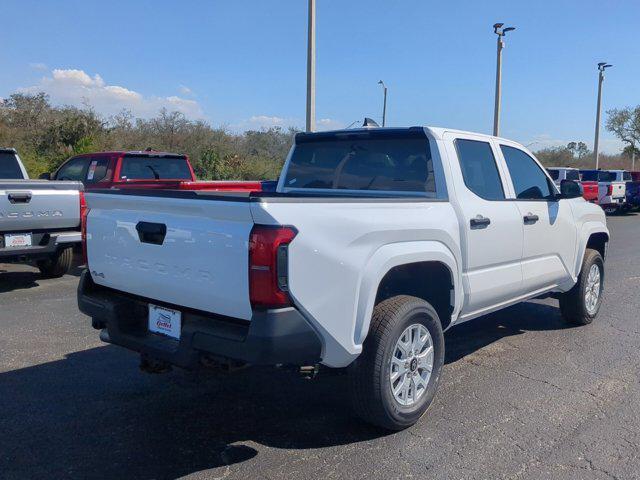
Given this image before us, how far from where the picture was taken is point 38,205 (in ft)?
25.6

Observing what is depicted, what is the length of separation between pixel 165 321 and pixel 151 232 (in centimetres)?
53

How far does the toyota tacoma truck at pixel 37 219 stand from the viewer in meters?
7.56

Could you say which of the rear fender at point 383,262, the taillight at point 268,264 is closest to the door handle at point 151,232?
the taillight at point 268,264

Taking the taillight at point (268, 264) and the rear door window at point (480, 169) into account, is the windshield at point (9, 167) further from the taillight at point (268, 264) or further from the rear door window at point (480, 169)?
the taillight at point (268, 264)

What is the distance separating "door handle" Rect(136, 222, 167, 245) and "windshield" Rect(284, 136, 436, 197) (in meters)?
1.93

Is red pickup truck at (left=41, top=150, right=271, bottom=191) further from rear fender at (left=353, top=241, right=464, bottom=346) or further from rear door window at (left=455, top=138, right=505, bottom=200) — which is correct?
rear fender at (left=353, top=241, right=464, bottom=346)

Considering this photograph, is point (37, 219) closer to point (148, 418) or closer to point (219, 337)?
point (148, 418)

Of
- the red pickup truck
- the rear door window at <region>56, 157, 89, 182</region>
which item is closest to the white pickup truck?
the red pickup truck

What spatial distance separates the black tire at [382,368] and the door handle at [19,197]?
18.3ft

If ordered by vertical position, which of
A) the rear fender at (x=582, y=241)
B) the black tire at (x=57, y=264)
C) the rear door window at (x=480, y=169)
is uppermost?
the rear door window at (x=480, y=169)

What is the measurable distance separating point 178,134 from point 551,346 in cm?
2708

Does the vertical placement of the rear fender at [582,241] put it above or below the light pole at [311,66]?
below

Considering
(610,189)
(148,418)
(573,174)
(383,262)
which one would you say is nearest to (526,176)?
(383,262)

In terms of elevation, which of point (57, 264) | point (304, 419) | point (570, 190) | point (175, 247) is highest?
point (570, 190)
